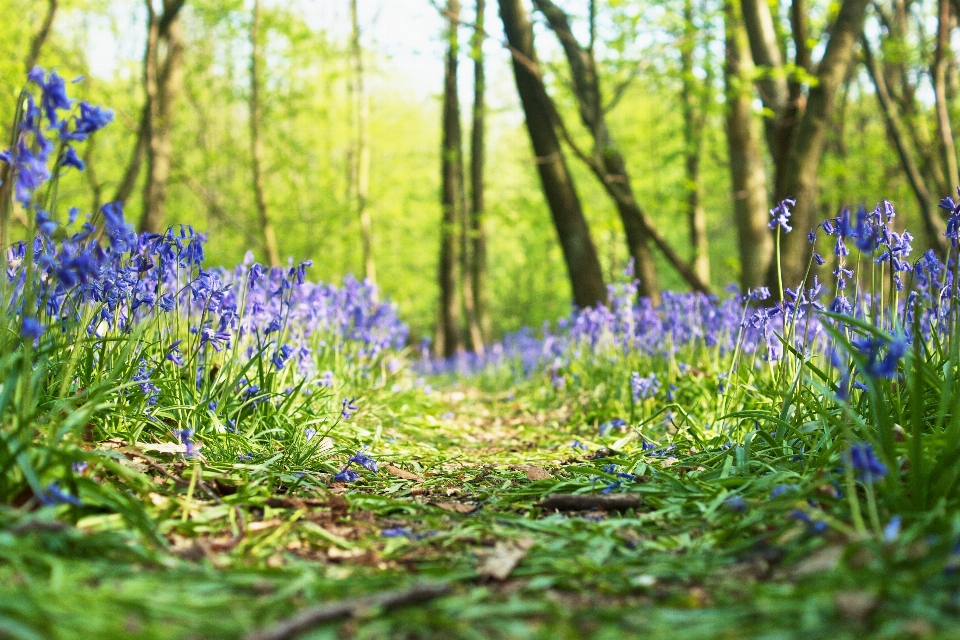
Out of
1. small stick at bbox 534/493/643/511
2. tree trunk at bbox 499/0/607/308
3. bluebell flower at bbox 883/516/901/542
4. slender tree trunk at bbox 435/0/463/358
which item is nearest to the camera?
bluebell flower at bbox 883/516/901/542

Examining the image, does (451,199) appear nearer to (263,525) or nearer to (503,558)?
(263,525)

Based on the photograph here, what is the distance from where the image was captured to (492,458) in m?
3.88

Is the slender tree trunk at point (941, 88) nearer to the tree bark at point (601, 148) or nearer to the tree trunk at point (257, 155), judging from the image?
the tree bark at point (601, 148)

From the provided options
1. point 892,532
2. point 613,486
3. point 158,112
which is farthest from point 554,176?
point 892,532

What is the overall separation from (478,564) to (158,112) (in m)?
8.89

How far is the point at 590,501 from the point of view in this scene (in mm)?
2506

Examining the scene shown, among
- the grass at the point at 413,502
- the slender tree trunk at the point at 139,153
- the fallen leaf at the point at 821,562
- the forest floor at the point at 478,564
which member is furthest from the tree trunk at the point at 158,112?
the fallen leaf at the point at 821,562

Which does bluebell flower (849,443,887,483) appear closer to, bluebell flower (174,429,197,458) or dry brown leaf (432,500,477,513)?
dry brown leaf (432,500,477,513)

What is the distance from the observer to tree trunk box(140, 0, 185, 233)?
8.82 m

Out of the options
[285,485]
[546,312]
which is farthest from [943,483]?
[546,312]

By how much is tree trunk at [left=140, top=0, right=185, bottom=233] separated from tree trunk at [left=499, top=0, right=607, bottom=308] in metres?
4.04

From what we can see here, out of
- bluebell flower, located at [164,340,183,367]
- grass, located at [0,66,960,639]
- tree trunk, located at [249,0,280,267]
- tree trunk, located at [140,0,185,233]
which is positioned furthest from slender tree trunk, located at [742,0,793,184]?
tree trunk, located at [249,0,280,267]

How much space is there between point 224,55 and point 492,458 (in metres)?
18.8

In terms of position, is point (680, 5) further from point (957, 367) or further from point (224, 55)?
point (224, 55)
